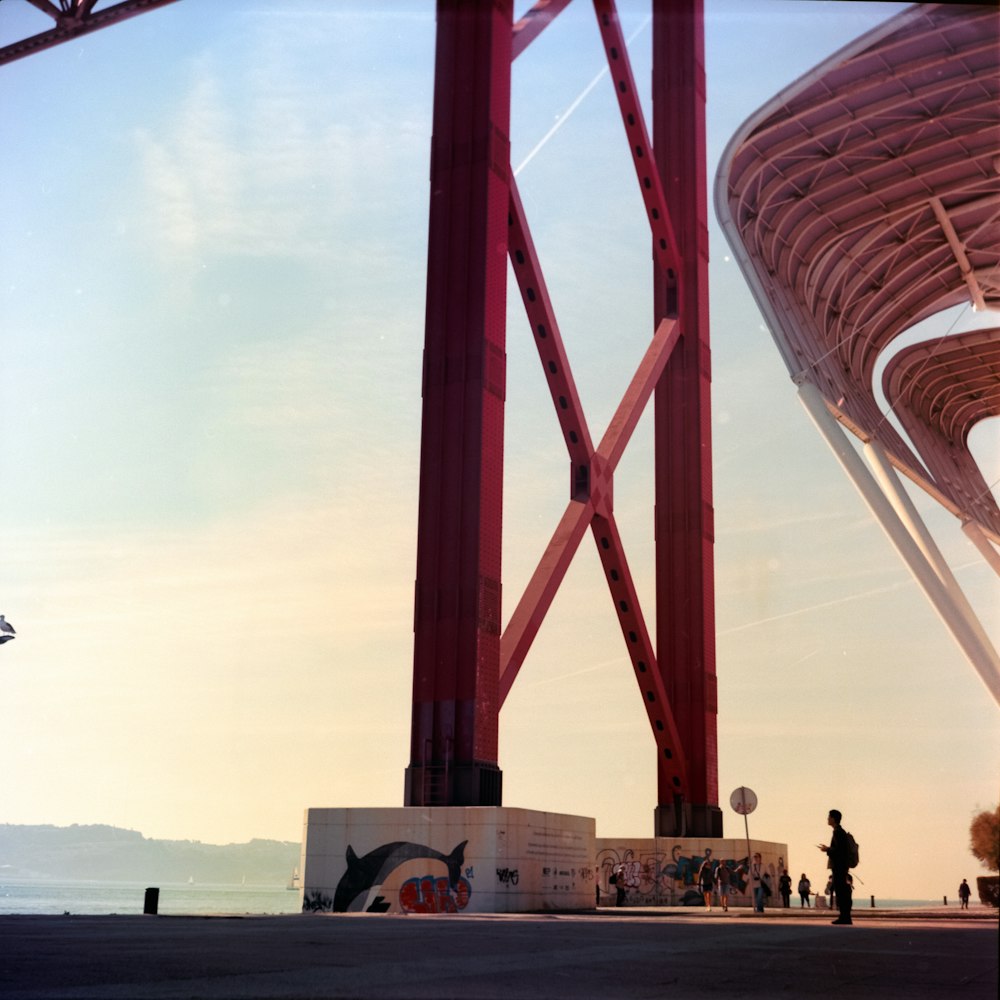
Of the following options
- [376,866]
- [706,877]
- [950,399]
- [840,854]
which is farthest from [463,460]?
[950,399]

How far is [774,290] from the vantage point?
37.7 metres

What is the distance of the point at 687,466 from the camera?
35625 mm

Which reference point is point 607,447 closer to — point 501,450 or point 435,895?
point 501,450

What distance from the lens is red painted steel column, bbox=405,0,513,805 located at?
23297 millimetres

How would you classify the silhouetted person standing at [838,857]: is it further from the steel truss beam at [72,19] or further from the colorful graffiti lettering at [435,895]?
the steel truss beam at [72,19]

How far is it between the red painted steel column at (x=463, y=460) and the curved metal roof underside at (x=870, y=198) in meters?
11.3

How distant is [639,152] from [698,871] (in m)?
18.9

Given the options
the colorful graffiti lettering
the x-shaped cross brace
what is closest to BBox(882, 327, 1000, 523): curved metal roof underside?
the x-shaped cross brace

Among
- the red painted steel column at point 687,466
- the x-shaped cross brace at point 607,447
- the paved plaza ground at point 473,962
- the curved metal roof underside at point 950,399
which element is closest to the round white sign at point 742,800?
the x-shaped cross brace at point 607,447

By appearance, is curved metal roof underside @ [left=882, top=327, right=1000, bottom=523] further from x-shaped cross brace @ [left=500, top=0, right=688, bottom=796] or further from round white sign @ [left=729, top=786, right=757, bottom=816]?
round white sign @ [left=729, top=786, right=757, bottom=816]

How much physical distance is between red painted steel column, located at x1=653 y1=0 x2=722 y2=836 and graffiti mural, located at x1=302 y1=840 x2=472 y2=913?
13.9m

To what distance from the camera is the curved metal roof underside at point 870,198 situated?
3344cm

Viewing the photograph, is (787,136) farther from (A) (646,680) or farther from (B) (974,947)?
(B) (974,947)

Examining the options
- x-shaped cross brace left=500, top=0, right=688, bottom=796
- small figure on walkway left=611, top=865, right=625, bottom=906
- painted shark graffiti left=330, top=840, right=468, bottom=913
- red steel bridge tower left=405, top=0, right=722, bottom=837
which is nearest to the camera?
painted shark graffiti left=330, top=840, right=468, bottom=913
